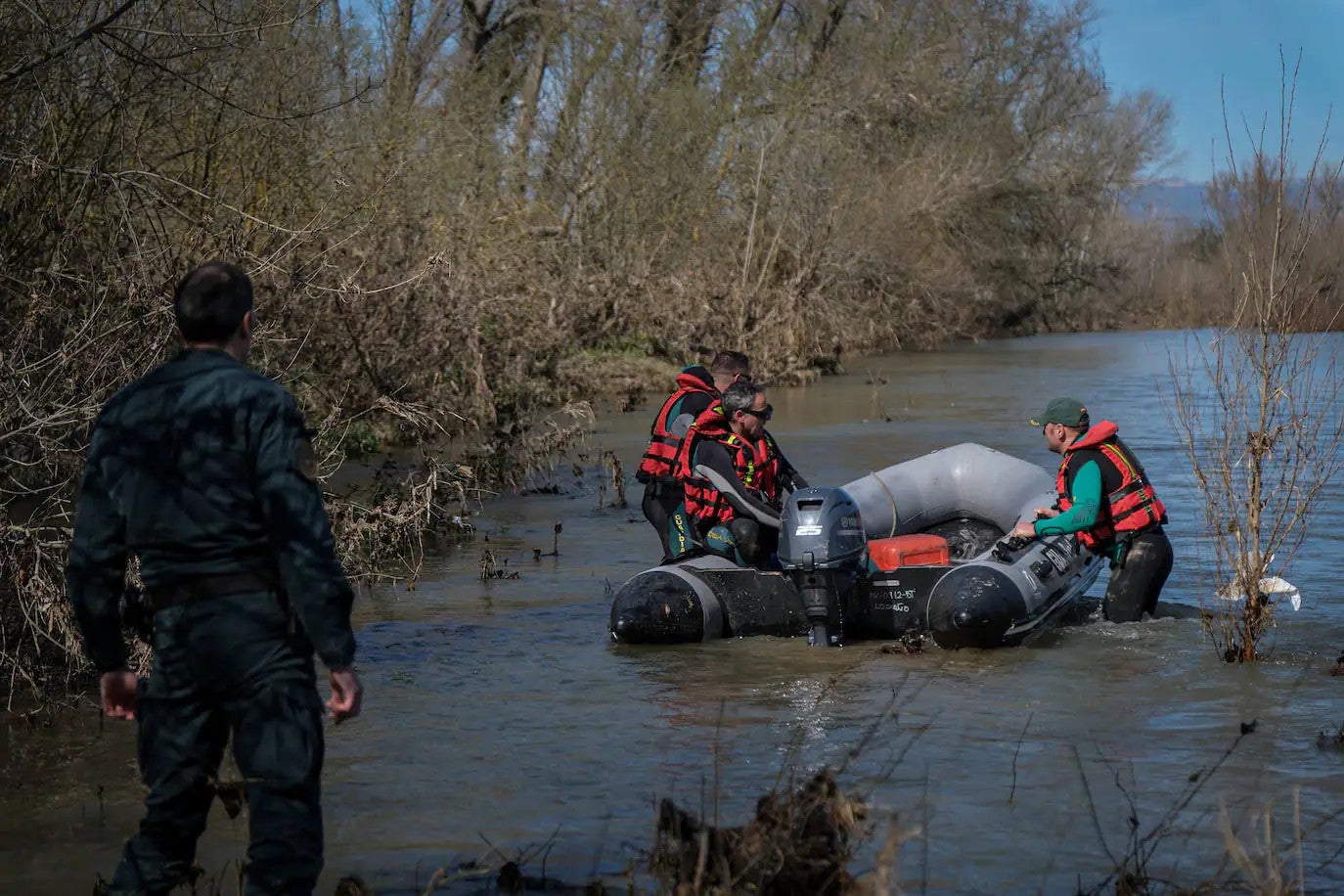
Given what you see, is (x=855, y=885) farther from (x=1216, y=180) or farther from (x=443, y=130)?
(x=443, y=130)

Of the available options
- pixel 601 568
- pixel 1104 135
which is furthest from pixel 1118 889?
pixel 1104 135

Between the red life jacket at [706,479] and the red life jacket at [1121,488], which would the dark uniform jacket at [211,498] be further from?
the red life jacket at [1121,488]

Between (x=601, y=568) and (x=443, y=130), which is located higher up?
(x=443, y=130)

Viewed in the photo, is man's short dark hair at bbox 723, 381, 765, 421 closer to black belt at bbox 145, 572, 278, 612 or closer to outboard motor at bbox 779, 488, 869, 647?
outboard motor at bbox 779, 488, 869, 647

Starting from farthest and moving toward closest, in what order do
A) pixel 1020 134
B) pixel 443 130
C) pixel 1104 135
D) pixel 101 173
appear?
pixel 1104 135, pixel 1020 134, pixel 443 130, pixel 101 173

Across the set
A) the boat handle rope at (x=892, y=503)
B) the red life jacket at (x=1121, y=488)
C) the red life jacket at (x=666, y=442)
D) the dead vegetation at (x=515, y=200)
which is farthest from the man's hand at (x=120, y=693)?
the boat handle rope at (x=892, y=503)

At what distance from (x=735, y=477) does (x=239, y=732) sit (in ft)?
17.6

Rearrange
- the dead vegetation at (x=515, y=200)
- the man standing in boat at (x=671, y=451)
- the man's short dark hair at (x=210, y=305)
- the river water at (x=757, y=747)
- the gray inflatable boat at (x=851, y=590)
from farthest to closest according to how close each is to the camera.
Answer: the man standing in boat at (x=671, y=451)
the gray inflatable boat at (x=851, y=590)
the dead vegetation at (x=515, y=200)
the river water at (x=757, y=747)
the man's short dark hair at (x=210, y=305)

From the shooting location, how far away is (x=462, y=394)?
15.0 metres

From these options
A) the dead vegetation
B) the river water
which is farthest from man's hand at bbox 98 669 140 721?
the dead vegetation

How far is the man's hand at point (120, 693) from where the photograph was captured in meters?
3.85

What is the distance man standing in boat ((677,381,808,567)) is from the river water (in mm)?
587

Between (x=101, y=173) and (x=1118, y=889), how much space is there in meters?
5.30

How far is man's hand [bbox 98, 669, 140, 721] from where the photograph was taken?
385 cm
